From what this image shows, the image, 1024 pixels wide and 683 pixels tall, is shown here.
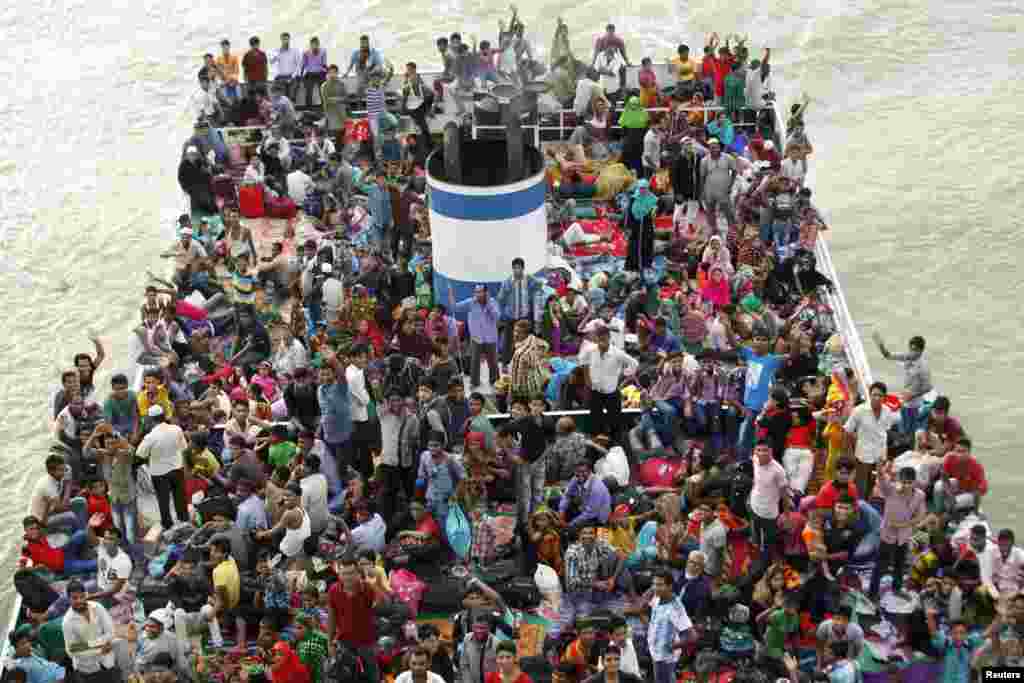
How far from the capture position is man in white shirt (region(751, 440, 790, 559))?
626 inches

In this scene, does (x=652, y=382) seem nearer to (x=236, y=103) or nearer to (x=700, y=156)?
(x=700, y=156)

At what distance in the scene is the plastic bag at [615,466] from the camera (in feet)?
57.5

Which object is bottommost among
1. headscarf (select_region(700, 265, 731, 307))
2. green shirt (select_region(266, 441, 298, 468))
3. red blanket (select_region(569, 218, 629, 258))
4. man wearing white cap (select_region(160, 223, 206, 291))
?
green shirt (select_region(266, 441, 298, 468))

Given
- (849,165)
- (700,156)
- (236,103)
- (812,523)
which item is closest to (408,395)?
(812,523)

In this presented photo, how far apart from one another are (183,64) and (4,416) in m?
15.3

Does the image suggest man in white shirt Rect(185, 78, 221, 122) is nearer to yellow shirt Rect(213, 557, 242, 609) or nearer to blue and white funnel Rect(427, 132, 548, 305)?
blue and white funnel Rect(427, 132, 548, 305)

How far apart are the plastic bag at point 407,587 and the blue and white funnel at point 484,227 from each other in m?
5.25

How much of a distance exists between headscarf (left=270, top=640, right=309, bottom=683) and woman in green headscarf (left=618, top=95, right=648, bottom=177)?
1228 centimetres

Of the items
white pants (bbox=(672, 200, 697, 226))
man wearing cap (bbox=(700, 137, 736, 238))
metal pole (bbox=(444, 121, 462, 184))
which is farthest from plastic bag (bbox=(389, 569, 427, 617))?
man wearing cap (bbox=(700, 137, 736, 238))

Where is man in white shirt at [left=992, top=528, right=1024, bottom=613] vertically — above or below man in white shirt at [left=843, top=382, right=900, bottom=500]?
below

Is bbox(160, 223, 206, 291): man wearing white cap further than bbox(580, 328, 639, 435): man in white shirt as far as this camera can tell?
Yes

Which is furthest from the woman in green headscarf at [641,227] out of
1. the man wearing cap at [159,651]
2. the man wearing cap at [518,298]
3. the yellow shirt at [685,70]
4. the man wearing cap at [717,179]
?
the man wearing cap at [159,651]

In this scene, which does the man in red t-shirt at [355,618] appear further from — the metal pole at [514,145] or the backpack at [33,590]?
the metal pole at [514,145]

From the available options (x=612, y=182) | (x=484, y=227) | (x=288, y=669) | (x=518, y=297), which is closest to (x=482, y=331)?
(x=518, y=297)
